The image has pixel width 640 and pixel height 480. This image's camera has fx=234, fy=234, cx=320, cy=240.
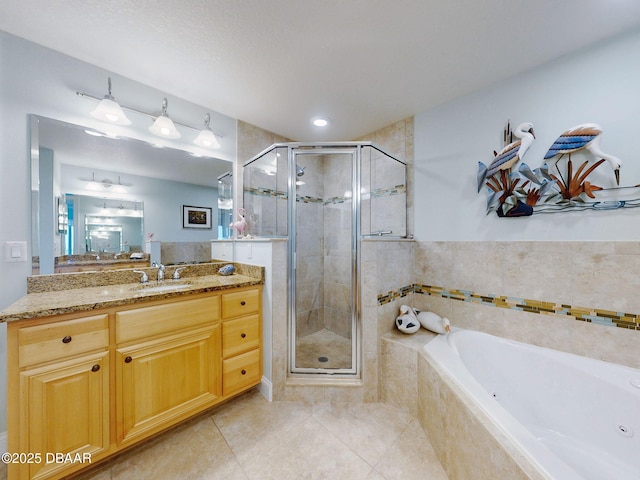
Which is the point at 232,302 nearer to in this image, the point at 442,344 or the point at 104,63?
the point at 442,344

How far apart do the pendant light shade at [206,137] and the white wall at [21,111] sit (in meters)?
0.69

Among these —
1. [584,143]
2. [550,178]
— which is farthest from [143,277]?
[584,143]

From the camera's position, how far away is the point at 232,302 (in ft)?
A: 5.39

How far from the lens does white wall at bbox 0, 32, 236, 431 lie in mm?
1312

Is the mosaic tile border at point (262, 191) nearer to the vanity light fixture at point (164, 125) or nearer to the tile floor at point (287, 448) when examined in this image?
the vanity light fixture at point (164, 125)

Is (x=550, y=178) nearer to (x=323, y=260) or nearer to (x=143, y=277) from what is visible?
(x=323, y=260)

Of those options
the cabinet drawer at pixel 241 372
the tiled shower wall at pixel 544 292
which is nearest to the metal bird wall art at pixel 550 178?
the tiled shower wall at pixel 544 292

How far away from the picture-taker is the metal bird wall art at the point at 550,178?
1.36 metres

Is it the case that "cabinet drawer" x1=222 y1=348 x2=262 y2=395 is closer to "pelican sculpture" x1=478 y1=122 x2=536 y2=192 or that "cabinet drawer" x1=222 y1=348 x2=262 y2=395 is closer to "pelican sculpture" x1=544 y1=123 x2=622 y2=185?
"pelican sculpture" x1=478 y1=122 x2=536 y2=192

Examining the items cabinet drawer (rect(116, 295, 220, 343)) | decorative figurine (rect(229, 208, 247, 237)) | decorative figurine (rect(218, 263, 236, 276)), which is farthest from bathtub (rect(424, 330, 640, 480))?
decorative figurine (rect(229, 208, 247, 237))

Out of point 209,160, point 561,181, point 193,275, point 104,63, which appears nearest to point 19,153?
point 104,63

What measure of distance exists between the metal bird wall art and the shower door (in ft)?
3.38

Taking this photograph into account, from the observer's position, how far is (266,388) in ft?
5.87

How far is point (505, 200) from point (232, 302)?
2078 mm
